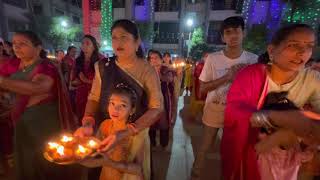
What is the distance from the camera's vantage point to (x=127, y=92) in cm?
192

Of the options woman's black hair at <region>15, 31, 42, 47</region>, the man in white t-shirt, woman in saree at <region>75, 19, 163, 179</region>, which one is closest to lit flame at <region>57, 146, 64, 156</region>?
woman in saree at <region>75, 19, 163, 179</region>

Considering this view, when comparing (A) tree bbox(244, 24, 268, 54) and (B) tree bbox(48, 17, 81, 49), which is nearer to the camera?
(A) tree bbox(244, 24, 268, 54)

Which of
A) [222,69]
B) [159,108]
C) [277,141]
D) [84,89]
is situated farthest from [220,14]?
[277,141]

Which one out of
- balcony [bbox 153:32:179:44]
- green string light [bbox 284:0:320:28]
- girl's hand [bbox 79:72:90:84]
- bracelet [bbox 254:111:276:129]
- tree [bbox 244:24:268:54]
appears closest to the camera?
bracelet [bbox 254:111:276:129]

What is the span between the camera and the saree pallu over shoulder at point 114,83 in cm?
200

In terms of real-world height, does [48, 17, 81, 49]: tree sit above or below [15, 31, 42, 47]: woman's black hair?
above

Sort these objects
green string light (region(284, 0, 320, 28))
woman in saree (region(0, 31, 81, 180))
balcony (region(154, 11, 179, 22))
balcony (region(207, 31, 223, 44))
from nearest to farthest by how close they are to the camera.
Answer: woman in saree (region(0, 31, 81, 180)) < green string light (region(284, 0, 320, 28)) < balcony (region(207, 31, 223, 44)) < balcony (region(154, 11, 179, 22))

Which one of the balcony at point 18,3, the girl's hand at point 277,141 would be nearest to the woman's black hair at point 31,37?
the girl's hand at point 277,141

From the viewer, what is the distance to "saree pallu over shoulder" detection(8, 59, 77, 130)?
2414mm

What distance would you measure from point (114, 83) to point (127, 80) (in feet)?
0.34

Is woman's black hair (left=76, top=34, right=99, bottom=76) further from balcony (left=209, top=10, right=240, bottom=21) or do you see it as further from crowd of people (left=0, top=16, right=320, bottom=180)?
balcony (left=209, top=10, right=240, bottom=21)

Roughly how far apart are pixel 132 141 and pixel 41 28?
27.1 metres

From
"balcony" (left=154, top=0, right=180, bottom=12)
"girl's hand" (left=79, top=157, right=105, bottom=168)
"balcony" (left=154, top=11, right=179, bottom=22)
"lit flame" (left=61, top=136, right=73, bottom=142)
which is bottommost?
"girl's hand" (left=79, top=157, right=105, bottom=168)

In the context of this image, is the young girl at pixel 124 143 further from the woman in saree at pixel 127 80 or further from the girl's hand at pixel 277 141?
the girl's hand at pixel 277 141
